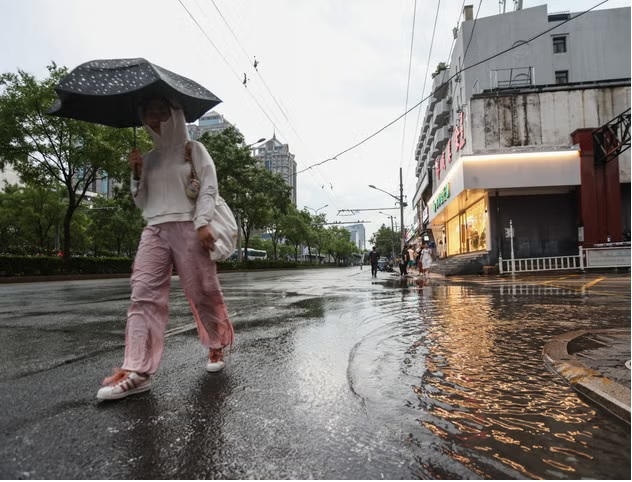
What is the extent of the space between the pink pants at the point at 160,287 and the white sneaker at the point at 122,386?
42 millimetres

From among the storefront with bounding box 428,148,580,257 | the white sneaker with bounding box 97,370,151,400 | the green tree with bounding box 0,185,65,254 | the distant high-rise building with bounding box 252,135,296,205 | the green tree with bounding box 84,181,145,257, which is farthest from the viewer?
the distant high-rise building with bounding box 252,135,296,205

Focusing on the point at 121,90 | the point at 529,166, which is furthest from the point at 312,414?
the point at 529,166

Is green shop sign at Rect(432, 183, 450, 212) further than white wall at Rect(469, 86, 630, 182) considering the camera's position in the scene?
Yes

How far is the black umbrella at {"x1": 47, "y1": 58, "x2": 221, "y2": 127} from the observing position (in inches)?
107

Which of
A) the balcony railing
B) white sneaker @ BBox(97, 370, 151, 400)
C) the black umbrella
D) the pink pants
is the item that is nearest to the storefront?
the balcony railing

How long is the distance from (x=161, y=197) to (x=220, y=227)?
0.46 m

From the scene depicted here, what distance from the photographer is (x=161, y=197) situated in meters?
2.88

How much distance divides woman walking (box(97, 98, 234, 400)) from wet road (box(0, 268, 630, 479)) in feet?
0.91

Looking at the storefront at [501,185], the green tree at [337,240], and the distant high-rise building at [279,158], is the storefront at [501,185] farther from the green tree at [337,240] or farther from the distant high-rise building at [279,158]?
the green tree at [337,240]

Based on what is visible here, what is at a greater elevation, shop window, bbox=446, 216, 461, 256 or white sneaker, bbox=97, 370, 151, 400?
shop window, bbox=446, 216, 461, 256

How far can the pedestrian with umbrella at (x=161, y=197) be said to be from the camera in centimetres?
269

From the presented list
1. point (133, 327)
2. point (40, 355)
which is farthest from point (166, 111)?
point (40, 355)

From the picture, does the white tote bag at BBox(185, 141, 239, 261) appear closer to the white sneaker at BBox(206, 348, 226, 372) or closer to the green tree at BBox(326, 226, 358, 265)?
the white sneaker at BBox(206, 348, 226, 372)

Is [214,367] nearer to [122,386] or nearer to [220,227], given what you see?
[122,386]
